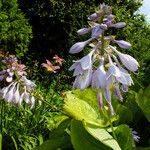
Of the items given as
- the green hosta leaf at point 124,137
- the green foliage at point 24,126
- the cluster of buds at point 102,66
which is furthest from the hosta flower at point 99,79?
the green foliage at point 24,126

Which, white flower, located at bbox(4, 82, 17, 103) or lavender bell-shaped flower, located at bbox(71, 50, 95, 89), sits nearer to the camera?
lavender bell-shaped flower, located at bbox(71, 50, 95, 89)

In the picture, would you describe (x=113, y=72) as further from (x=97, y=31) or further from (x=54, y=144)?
(x=54, y=144)

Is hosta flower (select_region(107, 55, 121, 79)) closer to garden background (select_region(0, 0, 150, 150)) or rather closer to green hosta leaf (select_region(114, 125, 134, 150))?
green hosta leaf (select_region(114, 125, 134, 150))

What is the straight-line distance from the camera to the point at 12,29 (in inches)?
344

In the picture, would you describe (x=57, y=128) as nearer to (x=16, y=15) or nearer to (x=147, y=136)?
(x=147, y=136)

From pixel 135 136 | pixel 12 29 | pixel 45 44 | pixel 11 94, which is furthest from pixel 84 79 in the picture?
pixel 45 44

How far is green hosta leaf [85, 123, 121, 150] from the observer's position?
90.8 inches

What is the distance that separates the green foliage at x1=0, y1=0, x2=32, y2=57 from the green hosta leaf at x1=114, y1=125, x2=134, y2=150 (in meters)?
6.04

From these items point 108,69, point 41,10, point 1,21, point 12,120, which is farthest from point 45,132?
point 41,10

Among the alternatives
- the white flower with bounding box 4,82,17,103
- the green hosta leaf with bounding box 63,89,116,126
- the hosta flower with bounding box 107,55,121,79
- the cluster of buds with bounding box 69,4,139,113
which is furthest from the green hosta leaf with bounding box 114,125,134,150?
the white flower with bounding box 4,82,17,103

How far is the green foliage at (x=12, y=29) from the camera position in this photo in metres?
8.48

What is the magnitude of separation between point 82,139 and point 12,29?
6.47 meters

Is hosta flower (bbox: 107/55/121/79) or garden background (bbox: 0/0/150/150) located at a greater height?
hosta flower (bbox: 107/55/121/79)

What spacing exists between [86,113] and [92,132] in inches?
10.1
